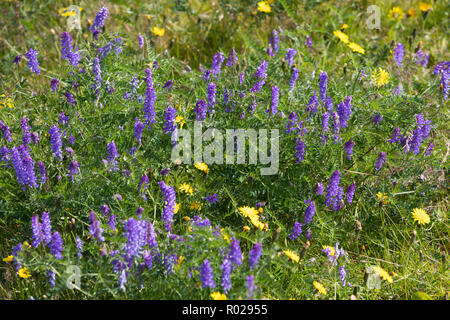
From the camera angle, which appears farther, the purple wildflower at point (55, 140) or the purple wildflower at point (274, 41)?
the purple wildflower at point (274, 41)

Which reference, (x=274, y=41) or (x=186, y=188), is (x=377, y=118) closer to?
(x=274, y=41)

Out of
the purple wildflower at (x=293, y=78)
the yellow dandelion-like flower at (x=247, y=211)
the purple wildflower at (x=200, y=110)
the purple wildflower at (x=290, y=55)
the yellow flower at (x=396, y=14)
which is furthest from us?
the yellow flower at (x=396, y=14)

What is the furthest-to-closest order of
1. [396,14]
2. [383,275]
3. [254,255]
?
[396,14] → [383,275] → [254,255]

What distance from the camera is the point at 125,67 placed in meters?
3.10

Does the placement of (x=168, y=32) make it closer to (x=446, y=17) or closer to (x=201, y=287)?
(x=446, y=17)

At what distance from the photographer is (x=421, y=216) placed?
9.79 feet

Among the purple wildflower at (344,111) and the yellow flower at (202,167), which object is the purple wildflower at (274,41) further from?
the yellow flower at (202,167)

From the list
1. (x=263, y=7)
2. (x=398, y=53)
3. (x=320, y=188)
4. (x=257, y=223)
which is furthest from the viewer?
(x=263, y=7)

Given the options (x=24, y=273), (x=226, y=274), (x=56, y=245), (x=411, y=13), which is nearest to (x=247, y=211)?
(x=226, y=274)

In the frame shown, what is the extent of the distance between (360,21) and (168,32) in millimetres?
1677

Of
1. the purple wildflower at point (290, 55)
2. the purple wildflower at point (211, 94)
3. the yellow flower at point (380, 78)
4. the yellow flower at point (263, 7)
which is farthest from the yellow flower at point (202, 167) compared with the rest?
the yellow flower at point (263, 7)

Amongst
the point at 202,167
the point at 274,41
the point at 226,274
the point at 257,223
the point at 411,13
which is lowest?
the point at 226,274

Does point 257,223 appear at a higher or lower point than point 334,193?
lower

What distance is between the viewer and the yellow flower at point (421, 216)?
296 centimetres
